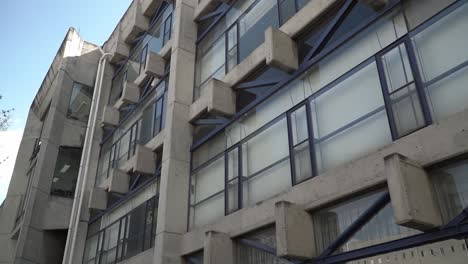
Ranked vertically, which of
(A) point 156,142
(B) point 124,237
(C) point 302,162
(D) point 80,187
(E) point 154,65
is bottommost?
(C) point 302,162

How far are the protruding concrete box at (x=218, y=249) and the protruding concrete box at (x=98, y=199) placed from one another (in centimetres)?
1219

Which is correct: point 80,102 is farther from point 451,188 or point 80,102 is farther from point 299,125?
point 451,188

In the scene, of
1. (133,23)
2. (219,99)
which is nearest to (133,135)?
(133,23)

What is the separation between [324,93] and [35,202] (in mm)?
20894

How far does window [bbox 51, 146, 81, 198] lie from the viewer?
90.9ft

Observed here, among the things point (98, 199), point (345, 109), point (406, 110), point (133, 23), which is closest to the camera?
point (406, 110)

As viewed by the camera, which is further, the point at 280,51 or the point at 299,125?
the point at 280,51

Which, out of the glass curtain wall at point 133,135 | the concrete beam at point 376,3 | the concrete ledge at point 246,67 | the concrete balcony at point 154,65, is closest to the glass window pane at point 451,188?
the concrete beam at point 376,3

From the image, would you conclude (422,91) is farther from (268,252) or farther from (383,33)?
(268,252)

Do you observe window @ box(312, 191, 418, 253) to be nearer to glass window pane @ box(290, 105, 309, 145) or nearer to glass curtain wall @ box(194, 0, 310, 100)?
glass window pane @ box(290, 105, 309, 145)

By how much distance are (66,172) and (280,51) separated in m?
20.5

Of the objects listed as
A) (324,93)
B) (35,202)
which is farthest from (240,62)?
(35,202)

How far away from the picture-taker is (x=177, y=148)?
16.4 metres

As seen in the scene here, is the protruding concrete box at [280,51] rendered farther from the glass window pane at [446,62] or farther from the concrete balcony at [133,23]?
the concrete balcony at [133,23]
